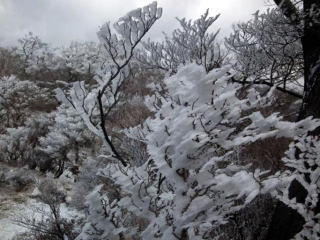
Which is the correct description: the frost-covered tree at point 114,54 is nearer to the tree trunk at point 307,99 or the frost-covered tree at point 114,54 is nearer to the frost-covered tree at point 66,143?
the tree trunk at point 307,99

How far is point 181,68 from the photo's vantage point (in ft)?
6.70

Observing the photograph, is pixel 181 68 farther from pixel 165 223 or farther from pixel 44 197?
pixel 44 197

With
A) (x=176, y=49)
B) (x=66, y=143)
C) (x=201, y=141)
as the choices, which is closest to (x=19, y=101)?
(x=66, y=143)

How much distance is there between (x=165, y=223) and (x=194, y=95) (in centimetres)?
82

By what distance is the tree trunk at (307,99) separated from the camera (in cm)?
303

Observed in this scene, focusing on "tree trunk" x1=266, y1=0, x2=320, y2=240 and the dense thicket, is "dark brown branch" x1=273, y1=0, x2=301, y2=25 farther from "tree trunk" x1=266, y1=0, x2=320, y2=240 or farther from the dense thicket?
"tree trunk" x1=266, y1=0, x2=320, y2=240

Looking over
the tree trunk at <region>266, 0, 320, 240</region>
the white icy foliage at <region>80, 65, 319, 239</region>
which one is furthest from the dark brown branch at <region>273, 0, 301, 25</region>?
the white icy foliage at <region>80, 65, 319, 239</region>

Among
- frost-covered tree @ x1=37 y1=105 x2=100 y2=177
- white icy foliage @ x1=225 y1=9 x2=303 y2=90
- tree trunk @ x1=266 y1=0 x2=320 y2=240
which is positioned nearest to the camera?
tree trunk @ x1=266 y1=0 x2=320 y2=240

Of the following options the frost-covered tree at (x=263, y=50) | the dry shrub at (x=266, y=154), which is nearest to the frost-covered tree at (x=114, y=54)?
the frost-covered tree at (x=263, y=50)

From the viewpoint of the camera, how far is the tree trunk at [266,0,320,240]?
303 cm

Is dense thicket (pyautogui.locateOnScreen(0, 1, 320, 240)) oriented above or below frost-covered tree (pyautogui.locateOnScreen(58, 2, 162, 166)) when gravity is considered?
below

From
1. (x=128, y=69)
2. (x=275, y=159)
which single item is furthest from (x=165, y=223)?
(x=275, y=159)

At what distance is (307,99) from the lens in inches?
125

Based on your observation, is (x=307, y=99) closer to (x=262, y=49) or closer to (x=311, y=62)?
(x=311, y=62)
